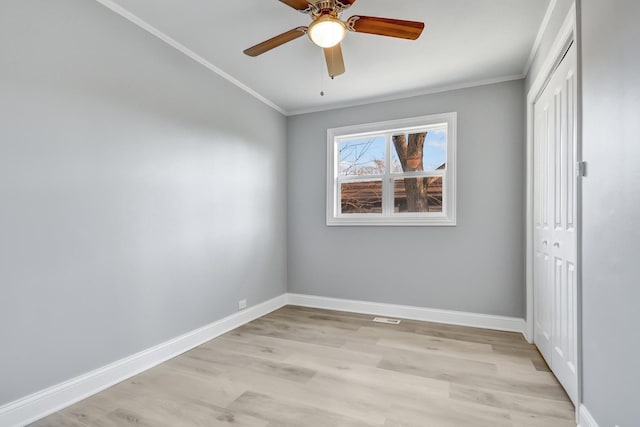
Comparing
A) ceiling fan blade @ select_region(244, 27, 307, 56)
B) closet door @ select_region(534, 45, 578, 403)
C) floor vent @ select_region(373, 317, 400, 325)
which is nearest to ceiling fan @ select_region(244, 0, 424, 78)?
ceiling fan blade @ select_region(244, 27, 307, 56)

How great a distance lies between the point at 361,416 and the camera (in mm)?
1793

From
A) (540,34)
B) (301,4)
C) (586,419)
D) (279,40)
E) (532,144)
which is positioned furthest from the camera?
(532,144)

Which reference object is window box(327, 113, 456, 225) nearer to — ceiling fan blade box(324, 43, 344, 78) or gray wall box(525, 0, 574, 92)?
gray wall box(525, 0, 574, 92)

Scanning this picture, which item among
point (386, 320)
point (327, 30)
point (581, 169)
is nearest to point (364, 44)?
point (327, 30)

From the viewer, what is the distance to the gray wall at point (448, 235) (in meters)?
3.21

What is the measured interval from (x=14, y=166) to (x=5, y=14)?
0.81 metres

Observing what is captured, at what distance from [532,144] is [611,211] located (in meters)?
1.77

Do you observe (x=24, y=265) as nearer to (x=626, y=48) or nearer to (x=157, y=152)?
(x=157, y=152)

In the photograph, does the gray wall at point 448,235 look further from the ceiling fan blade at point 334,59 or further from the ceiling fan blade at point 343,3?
the ceiling fan blade at point 343,3

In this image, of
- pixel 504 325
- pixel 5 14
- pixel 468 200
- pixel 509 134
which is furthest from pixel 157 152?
pixel 504 325

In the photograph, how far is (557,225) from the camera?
2197 mm

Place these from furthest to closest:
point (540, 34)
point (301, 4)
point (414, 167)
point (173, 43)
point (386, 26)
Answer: point (414, 167) → point (173, 43) → point (540, 34) → point (386, 26) → point (301, 4)

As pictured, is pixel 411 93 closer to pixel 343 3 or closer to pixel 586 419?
pixel 343 3

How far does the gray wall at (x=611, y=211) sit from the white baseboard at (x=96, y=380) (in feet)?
9.05
